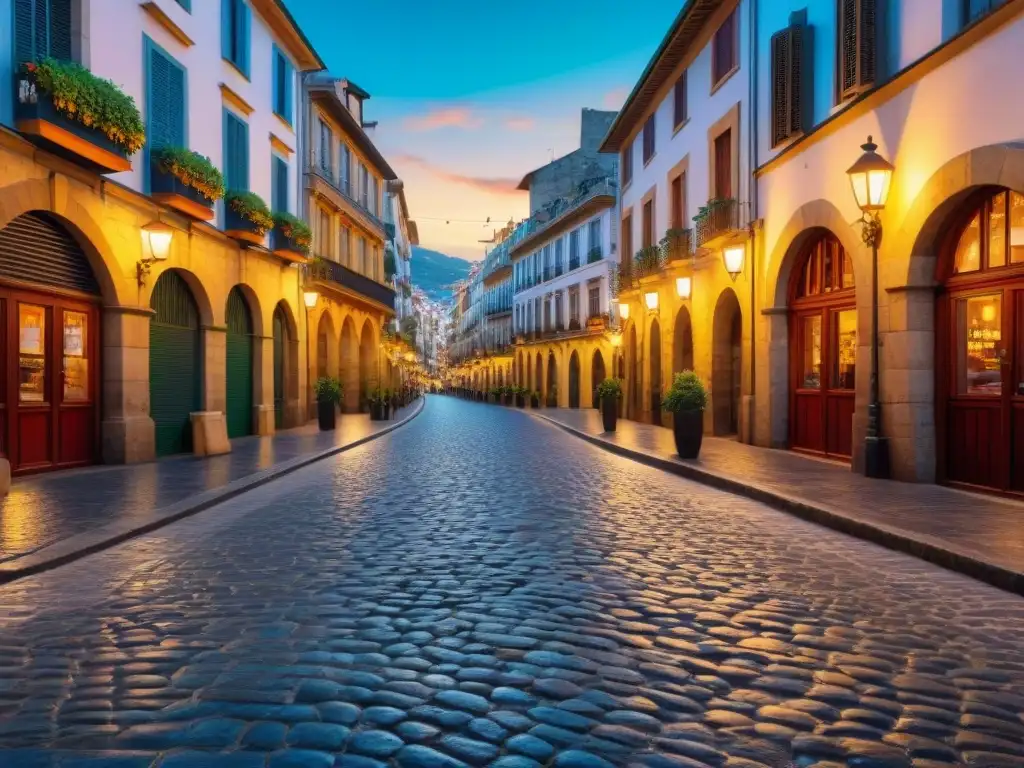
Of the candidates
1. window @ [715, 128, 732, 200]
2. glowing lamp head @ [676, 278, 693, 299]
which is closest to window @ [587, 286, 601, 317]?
glowing lamp head @ [676, 278, 693, 299]

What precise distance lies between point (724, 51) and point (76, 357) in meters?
14.5

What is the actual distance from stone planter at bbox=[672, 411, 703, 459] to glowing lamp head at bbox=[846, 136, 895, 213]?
14.6ft

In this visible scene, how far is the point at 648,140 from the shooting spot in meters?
26.8

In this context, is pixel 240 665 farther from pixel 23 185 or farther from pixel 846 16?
pixel 846 16

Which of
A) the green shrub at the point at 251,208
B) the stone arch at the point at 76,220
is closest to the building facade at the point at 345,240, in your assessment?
the green shrub at the point at 251,208

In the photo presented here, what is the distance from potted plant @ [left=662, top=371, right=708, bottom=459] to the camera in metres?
14.4

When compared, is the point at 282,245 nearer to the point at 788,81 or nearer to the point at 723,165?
the point at 723,165

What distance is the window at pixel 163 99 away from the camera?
46.8 feet

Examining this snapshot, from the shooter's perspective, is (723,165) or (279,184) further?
(279,184)

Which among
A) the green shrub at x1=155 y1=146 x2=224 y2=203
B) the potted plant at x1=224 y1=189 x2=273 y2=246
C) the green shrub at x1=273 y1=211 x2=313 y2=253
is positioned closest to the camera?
the green shrub at x1=155 y1=146 x2=224 y2=203

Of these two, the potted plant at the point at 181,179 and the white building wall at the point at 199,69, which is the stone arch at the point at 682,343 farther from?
the potted plant at the point at 181,179

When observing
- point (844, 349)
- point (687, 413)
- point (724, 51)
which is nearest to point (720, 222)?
point (724, 51)

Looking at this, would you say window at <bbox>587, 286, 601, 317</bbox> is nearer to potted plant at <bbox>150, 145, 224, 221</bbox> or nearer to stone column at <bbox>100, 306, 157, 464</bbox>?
potted plant at <bbox>150, 145, 224, 221</bbox>

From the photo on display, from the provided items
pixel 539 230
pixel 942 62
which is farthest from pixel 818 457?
pixel 539 230
